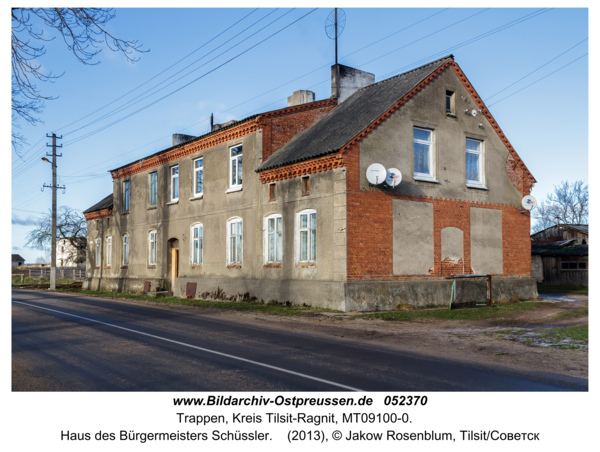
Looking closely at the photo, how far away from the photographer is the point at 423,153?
20.1 m

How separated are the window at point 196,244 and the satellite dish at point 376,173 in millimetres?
11434

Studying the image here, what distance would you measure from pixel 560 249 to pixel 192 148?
25.5 m

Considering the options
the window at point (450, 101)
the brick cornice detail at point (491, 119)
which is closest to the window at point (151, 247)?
the window at point (450, 101)

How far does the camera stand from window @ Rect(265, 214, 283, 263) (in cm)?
2064

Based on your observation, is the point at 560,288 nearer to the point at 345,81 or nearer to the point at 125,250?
the point at 345,81

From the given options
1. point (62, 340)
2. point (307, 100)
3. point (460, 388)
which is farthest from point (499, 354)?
point (307, 100)

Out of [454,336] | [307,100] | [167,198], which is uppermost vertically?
[307,100]

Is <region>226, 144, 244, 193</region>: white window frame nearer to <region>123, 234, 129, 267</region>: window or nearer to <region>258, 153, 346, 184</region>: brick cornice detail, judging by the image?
<region>258, 153, 346, 184</region>: brick cornice detail

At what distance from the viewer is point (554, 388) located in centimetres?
691

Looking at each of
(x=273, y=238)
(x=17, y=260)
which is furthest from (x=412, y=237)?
(x=17, y=260)

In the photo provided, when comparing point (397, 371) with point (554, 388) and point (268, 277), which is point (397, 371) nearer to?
point (554, 388)

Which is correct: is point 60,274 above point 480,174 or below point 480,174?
below

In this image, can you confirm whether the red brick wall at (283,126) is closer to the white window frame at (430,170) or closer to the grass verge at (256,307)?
the white window frame at (430,170)
